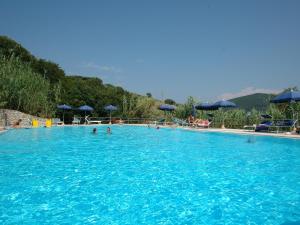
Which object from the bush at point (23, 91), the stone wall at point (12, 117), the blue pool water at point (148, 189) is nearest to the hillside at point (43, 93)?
the bush at point (23, 91)

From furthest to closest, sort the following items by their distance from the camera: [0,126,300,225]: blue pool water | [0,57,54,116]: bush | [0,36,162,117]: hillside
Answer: [0,36,162,117]: hillside < [0,57,54,116]: bush < [0,126,300,225]: blue pool water

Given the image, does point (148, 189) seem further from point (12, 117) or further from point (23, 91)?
point (23, 91)

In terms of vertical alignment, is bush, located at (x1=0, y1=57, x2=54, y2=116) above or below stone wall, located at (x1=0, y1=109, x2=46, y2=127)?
above

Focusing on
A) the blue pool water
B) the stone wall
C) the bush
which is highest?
the bush

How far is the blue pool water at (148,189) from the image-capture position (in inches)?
174

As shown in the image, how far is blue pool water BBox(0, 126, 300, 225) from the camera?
4.43 metres

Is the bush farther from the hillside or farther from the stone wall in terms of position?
the stone wall

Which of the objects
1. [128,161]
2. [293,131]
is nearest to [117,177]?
[128,161]

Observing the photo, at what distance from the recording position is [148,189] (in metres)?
5.83

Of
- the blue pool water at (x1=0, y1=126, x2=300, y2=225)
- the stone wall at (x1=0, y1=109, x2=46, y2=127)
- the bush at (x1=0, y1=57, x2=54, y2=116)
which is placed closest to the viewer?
the blue pool water at (x1=0, y1=126, x2=300, y2=225)

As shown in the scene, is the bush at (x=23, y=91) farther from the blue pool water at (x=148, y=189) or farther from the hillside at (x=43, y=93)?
the blue pool water at (x=148, y=189)

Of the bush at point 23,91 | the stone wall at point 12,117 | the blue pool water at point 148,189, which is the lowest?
the blue pool water at point 148,189

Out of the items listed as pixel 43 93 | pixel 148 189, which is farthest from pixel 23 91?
pixel 148 189

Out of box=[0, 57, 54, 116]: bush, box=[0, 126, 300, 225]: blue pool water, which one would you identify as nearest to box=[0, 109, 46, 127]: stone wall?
box=[0, 57, 54, 116]: bush
